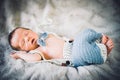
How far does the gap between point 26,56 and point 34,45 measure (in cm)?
8

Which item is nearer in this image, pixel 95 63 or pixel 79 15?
pixel 95 63

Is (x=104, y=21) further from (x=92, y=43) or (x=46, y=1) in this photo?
(x=46, y=1)

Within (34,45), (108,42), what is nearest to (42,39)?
(34,45)

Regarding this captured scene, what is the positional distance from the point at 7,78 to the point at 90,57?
1.66 ft

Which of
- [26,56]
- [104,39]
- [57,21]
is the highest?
[57,21]

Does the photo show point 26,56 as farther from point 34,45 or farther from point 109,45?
point 109,45

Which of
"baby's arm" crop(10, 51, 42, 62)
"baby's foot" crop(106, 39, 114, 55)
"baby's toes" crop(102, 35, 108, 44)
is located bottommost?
"baby's arm" crop(10, 51, 42, 62)

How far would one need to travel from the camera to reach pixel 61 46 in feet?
5.82

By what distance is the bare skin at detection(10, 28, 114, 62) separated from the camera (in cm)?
175

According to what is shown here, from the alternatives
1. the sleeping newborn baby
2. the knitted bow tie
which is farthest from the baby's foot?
the knitted bow tie

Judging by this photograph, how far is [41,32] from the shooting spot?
5.94ft

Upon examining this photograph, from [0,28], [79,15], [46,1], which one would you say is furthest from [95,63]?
[0,28]

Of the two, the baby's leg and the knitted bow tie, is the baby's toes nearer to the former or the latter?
the baby's leg

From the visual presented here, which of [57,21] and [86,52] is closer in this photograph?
[86,52]
